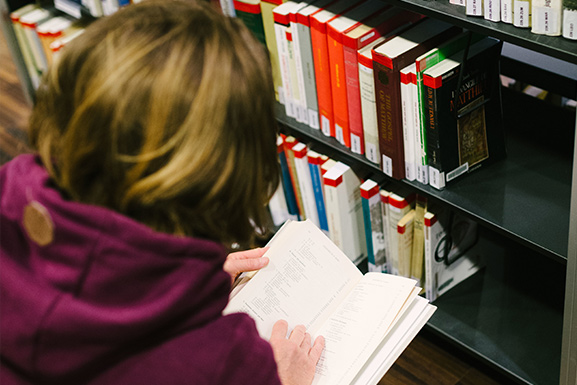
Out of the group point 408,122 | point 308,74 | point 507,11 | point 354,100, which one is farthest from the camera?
point 308,74

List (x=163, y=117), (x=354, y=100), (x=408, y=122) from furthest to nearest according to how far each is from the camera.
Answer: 1. (x=354, y=100)
2. (x=408, y=122)
3. (x=163, y=117)

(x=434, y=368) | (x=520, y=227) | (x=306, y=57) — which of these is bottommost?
(x=434, y=368)

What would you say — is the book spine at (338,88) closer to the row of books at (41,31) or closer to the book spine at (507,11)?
the book spine at (507,11)

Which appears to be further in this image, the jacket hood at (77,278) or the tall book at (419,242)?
the tall book at (419,242)

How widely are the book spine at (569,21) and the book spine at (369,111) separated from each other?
47 centimetres

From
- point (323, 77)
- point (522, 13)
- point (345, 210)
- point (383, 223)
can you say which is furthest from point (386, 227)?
point (522, 13)

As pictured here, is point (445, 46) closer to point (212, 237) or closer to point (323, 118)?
point (323, 118)

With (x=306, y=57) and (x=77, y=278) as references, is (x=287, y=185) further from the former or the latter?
(x=77, y=278)

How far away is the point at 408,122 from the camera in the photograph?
5.17 feet

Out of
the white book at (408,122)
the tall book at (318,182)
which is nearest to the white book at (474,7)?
the white book at (408,122)

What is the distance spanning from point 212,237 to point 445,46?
83 centimetres

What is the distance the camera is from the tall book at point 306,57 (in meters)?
1.70

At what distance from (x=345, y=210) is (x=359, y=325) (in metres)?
0.68

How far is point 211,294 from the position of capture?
0.85 meters
